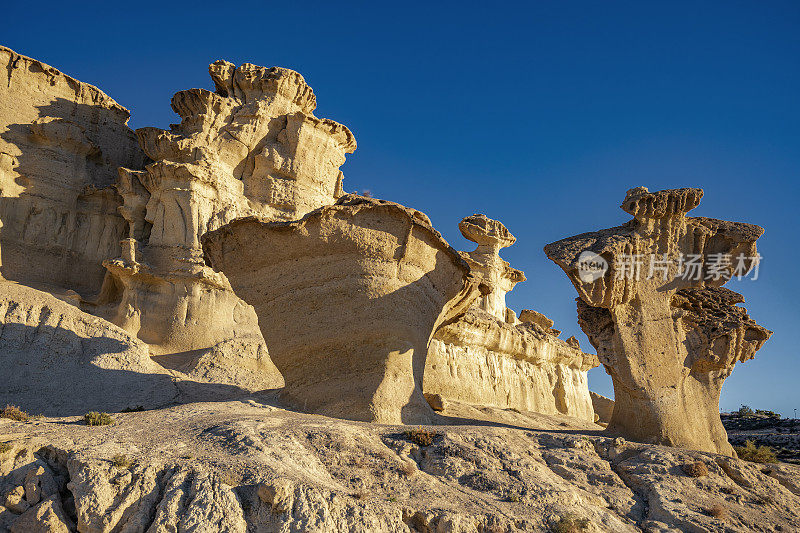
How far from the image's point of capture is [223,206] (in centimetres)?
2581

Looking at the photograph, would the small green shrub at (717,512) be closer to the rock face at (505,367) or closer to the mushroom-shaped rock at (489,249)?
the rock face at (505,367)

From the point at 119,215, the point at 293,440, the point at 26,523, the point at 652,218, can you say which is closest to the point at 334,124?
the point at 119,215

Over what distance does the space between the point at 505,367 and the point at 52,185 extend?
808 inches

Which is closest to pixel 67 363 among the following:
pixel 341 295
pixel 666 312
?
pixel 341 295

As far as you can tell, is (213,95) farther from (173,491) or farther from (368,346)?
(173,491)

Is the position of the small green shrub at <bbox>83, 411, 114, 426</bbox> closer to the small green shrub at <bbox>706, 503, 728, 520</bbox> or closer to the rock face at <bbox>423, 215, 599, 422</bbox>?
the small green shrub at <bbox>706, 503, 728, 520</bbox>

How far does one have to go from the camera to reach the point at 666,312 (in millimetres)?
13570

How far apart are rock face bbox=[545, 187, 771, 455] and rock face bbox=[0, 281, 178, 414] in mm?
11576

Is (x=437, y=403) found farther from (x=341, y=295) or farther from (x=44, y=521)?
(x=44, y=521)

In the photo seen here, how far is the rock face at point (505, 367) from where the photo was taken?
20.6 m

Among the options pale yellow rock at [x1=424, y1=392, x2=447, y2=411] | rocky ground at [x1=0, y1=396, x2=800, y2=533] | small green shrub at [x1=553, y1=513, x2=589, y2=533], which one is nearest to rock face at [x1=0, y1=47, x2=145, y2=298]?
pale yellow rock at [x1=424, y1=392, x2=447, y2=411]

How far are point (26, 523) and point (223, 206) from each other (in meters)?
20.4

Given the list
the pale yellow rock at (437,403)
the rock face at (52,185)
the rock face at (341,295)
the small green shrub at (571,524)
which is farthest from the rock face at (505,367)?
the rock face at (52,185)

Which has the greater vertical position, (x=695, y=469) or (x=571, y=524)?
(x=695, y=469)
